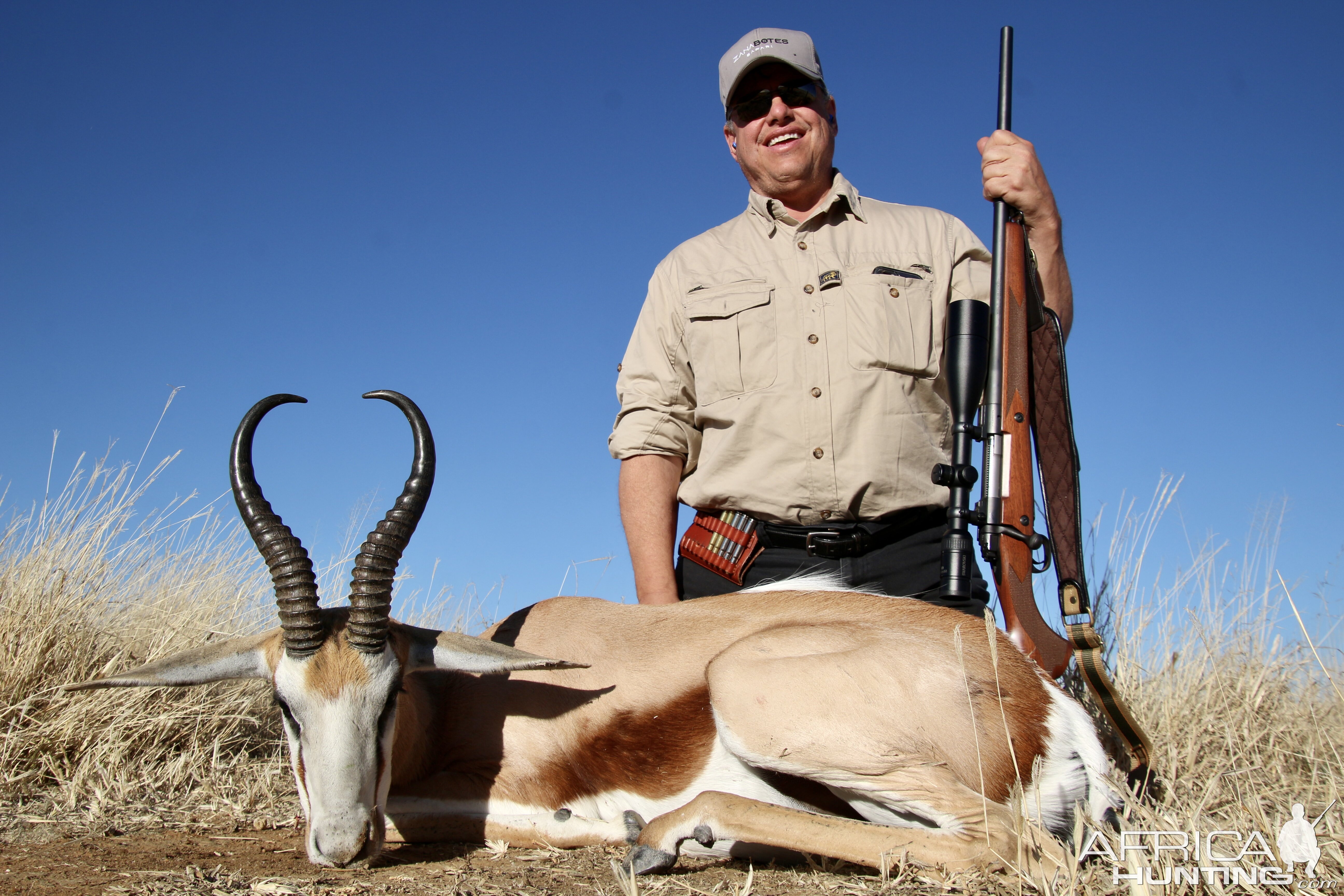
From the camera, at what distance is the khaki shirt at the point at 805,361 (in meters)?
4.60

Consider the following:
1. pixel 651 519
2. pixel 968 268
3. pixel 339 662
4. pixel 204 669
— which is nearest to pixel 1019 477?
pixel 968 268

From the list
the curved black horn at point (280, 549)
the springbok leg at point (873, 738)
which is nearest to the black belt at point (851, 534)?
the springbok leg at point (873, 738)

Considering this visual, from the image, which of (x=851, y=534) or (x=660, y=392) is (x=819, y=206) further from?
(x=851, y=534)

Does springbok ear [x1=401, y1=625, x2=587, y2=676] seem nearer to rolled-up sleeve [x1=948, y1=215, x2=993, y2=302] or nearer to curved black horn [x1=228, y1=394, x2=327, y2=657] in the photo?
curved black horn [x1=228, y1=394, x2=327, y2=657]

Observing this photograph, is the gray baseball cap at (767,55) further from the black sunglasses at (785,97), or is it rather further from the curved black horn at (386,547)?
the curved black horn at (386,547)

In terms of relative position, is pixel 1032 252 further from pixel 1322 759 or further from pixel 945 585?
pixel 1322 759

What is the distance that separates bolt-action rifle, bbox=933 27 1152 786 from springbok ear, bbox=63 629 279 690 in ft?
8.89

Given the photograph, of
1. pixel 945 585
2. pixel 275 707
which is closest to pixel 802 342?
pixel 945 585

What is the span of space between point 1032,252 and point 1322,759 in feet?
8.70

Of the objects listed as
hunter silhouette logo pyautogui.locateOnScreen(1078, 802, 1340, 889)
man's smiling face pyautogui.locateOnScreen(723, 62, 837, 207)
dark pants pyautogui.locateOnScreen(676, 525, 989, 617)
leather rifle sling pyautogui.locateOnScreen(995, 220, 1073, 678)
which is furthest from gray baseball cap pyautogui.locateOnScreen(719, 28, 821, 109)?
hunter silhouette logo pyautogui.locateOnScreen(1078, 802, 1340, 889)

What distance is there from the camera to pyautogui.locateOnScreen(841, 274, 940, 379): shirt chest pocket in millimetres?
4664

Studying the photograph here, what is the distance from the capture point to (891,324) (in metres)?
4.71

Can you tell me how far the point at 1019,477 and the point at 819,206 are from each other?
1.80 meters

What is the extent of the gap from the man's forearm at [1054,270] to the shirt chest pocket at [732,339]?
1304 mm
